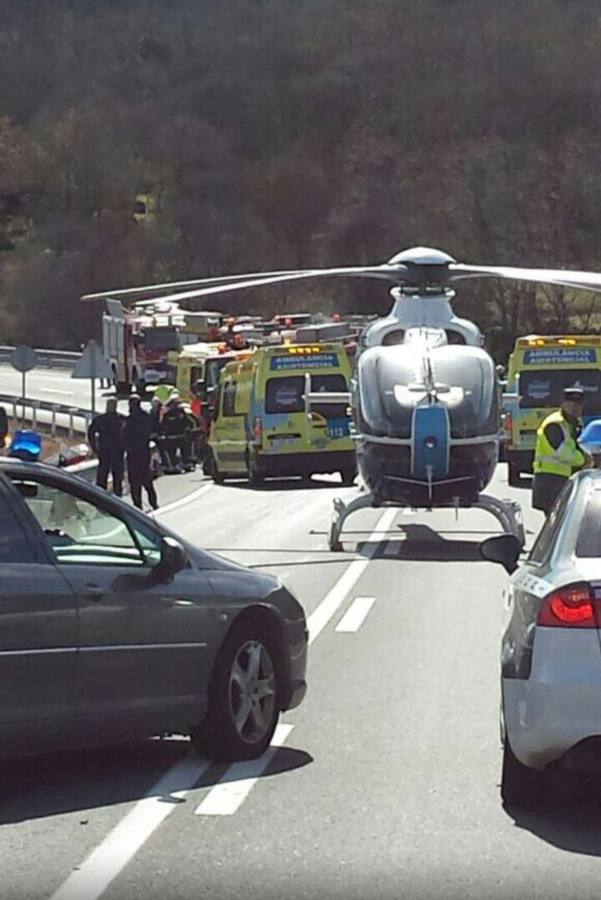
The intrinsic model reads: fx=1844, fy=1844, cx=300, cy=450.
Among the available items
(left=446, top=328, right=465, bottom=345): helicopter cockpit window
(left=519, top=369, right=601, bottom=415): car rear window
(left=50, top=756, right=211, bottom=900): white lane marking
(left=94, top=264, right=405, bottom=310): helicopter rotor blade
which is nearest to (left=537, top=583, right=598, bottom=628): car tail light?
(left=50, top=756, right=211, bottom=900): white lane marking

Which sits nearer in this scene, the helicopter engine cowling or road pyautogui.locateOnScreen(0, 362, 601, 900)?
road pyautogui.locateOnScreen(0, 362, 601, 900)

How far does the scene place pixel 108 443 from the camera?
2577cm

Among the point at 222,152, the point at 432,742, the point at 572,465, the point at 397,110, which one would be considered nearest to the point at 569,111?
the point at 397,110

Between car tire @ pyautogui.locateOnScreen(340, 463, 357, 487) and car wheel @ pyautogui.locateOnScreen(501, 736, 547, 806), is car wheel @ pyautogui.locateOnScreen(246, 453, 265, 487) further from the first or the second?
car wheel @ pyautogui.locateOnScreen(501, 736, 547, 806)

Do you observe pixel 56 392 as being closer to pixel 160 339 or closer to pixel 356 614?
pixel 160 339

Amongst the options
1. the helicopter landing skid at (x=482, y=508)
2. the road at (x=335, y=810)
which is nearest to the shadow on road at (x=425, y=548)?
the helicopter landing skid at (x=482, y=508)

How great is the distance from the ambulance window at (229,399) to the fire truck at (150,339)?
1735 cm

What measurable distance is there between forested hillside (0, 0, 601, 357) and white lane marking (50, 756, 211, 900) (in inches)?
2153

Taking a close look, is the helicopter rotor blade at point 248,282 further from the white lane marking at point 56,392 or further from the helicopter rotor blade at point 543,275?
the white lane marking at point 56,392

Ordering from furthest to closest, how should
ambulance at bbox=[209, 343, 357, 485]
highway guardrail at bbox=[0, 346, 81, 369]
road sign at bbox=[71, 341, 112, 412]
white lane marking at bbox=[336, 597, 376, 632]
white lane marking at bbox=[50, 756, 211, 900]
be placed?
highway guardrail at bbox=[0, 346, 81, 369] < road sign at bbox=[71, 341, 112, 412] < ambulance at bbox=[209, 343, 357, 485] < white lane marking at bbox=[336, 597, 376, 632] < white lane marking at bbox=[50, 756, 211, 900]

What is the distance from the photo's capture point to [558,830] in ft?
23.4

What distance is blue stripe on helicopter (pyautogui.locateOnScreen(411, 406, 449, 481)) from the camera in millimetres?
19047

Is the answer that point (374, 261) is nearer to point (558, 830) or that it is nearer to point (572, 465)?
point (572, 465)

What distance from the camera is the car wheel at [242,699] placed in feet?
27.3
